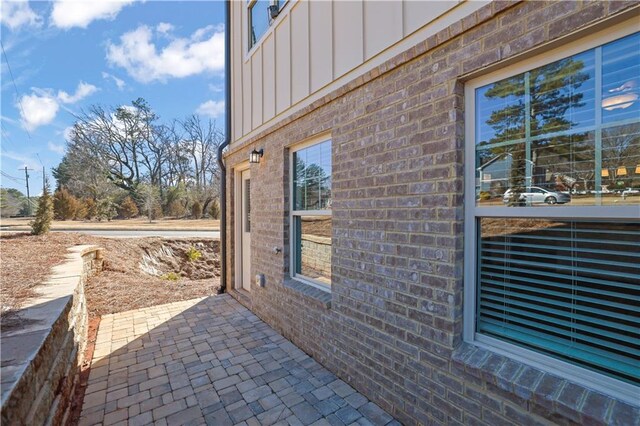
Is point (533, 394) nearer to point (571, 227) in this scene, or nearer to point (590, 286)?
point (590, 286)

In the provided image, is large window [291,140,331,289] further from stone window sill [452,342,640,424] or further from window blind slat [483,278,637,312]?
window blind slat [483,278,637,312]

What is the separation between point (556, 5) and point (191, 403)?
11.8ft

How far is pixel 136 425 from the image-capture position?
229cm

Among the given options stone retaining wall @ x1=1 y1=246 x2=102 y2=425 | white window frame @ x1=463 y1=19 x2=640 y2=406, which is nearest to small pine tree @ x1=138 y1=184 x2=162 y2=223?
stone retaining wall @ x1=1 y1=246 x2=102 y2=425

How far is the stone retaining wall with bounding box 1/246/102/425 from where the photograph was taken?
4.80ft

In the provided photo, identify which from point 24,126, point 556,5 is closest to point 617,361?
point 556,5

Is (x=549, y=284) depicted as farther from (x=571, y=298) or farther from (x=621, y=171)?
(x=621, y=171)

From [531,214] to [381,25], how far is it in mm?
1777

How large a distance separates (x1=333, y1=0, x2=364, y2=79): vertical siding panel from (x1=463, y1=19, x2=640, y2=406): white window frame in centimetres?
113

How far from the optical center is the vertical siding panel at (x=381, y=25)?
7.36 ft

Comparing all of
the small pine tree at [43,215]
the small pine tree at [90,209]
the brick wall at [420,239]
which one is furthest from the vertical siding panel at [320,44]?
the small pine tree at [90,209]

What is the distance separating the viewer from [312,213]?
347cm

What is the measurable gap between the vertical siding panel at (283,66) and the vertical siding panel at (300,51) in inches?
3.9

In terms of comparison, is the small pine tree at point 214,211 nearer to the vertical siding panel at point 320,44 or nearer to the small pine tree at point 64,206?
the small pine tree at point 64,206
